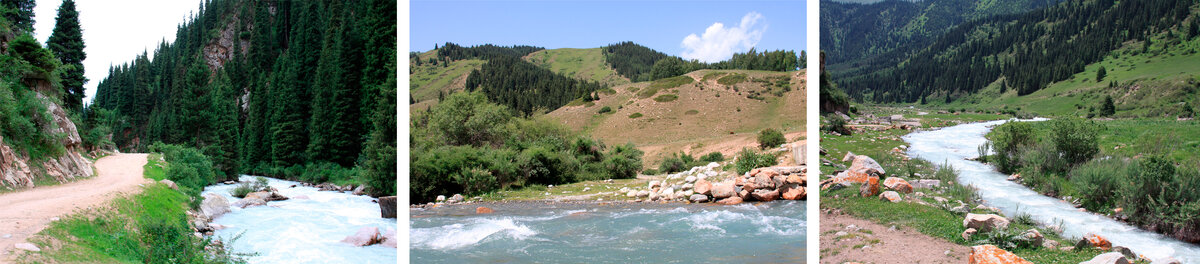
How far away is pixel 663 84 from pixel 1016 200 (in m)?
14.3

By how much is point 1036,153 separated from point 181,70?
10480 millimetres

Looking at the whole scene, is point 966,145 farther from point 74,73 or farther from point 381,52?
point 74,73

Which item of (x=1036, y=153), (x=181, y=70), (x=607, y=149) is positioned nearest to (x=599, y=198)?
(x=607, y=149)

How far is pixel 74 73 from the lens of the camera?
223 inches

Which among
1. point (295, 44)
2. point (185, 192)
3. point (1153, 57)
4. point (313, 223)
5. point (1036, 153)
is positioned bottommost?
point (313, 223)

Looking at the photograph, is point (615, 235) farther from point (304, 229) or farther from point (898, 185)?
point (304, 229)

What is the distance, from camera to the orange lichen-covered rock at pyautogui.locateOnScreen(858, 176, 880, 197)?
13.6 ft

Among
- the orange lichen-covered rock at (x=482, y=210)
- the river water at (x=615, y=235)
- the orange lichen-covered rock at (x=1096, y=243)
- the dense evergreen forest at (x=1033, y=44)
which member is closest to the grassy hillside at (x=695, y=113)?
the dense evergreen forest at (x=1033, y=44)

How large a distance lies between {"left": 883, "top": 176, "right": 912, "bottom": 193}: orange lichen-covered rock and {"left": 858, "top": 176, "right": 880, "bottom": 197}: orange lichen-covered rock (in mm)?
86

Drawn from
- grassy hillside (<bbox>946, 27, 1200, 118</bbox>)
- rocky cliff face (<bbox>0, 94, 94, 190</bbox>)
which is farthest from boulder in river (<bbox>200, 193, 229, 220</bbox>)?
grassy hillside (<bbox>946, 27, 1200, 118</bbox>)

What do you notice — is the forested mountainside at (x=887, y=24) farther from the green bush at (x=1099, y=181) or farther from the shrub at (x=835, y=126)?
the green bush at (x=1099, y=181)

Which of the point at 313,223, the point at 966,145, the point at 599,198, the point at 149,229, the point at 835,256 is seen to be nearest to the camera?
the point at 835,256

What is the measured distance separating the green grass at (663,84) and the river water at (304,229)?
11248mm

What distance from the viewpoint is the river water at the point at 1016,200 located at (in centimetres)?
312
